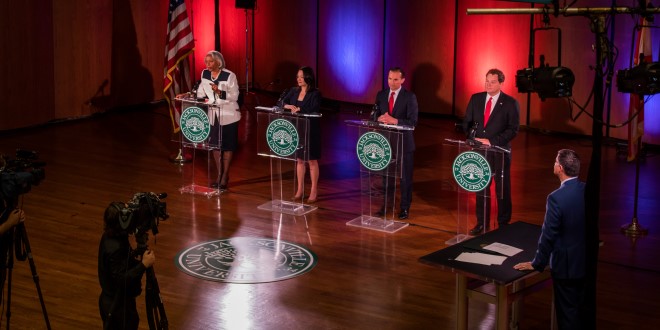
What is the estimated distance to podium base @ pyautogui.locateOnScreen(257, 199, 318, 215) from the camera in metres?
10.1

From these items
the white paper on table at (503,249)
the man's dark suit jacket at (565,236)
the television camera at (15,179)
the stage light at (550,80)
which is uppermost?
the stage light at (550,80)

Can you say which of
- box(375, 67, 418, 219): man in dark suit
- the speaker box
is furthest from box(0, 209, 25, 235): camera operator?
the speaker box

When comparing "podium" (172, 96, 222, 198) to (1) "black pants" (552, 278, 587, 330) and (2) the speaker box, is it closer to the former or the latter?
(1) "black pants" (552, 278, 587, 330)

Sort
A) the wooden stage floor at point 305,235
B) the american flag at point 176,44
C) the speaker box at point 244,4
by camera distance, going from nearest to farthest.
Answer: the wooden stage floor at point 305,235, the american flag at point 176,44, the speaker box at point 244,4

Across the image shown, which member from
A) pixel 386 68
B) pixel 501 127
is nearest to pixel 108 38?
pixel 386 68

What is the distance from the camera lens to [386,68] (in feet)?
52.6

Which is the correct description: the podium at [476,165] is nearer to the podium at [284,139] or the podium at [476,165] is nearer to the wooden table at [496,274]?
the wooden table at [496,274]

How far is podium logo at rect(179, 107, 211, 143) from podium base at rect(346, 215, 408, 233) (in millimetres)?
2008

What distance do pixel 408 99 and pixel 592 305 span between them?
4.44 m

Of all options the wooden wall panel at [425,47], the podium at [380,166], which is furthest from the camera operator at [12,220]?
the wooden wall panel at [425,47]

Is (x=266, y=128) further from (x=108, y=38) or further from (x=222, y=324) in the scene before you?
(x=108, y=38)

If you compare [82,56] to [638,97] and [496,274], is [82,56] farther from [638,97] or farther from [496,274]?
[496,274]

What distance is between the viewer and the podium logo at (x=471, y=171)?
8.47 meters

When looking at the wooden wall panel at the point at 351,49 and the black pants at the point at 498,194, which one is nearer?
the black pants at the point at 498,194
